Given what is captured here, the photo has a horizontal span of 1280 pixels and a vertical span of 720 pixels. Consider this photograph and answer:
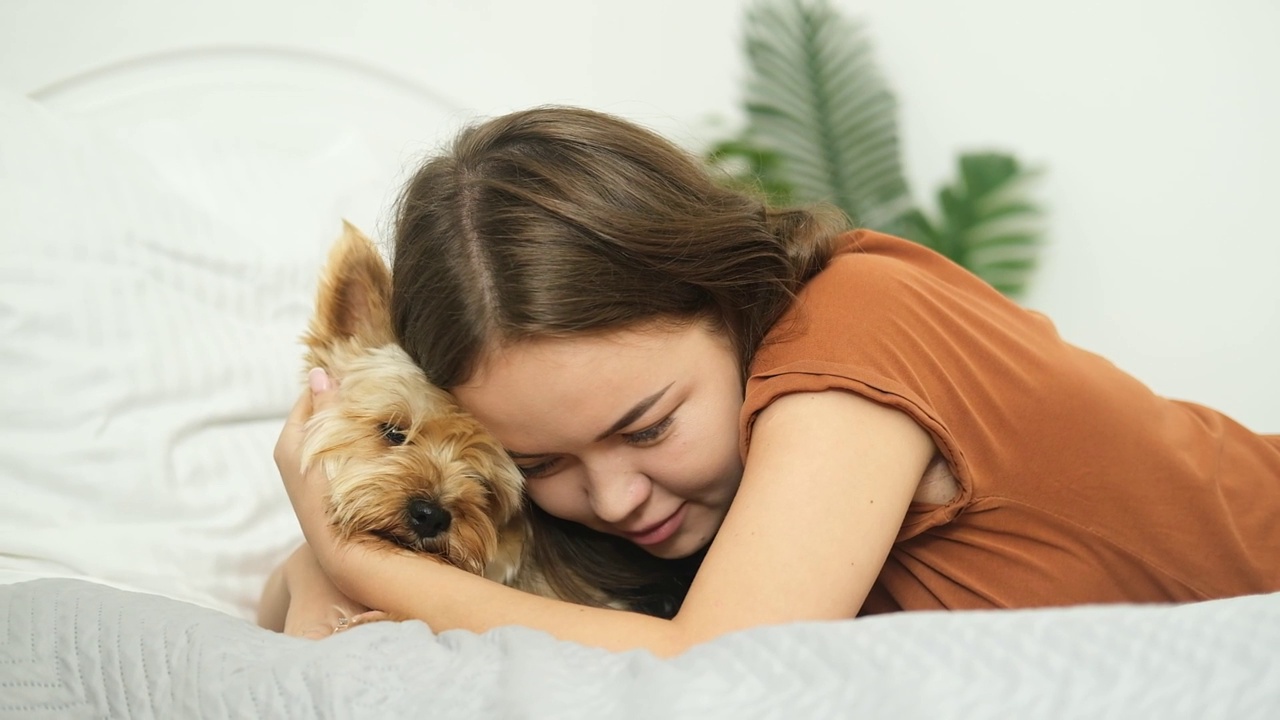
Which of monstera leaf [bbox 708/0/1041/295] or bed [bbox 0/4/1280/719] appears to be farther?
monstera leaf [bbox 708/0/1041/295]

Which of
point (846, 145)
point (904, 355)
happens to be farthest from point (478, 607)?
point (846, 145)

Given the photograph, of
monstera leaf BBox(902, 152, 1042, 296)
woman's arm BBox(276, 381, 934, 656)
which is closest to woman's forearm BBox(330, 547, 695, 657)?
woman's arm BBox(276, 381, 934, 656)

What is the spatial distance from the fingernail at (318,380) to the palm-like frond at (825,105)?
1593 millimetres

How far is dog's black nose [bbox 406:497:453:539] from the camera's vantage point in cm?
148

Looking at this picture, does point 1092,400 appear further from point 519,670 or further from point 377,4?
point 377,4

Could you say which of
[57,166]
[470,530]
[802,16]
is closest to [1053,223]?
[802,16]

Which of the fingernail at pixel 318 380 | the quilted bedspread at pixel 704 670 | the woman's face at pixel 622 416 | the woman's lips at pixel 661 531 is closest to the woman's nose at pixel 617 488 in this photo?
the woman's face at pixel 622 416

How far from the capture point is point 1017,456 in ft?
4.49

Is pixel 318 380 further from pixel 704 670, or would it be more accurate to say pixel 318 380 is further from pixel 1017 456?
pixel 1017 456

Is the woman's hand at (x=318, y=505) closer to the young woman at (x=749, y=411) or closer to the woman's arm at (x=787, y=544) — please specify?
the young woman at (x=749, y=411)

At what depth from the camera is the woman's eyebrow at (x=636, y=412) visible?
1340 millimetres

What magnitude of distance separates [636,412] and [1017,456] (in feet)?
1.73

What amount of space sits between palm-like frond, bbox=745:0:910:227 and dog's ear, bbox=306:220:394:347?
4.94 ft

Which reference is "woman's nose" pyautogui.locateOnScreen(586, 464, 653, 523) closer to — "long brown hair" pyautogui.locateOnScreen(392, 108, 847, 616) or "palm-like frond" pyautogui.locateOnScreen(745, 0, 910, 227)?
"long brown hair" pyautogui.locateOnScreen(392, 108, 847, 616)
